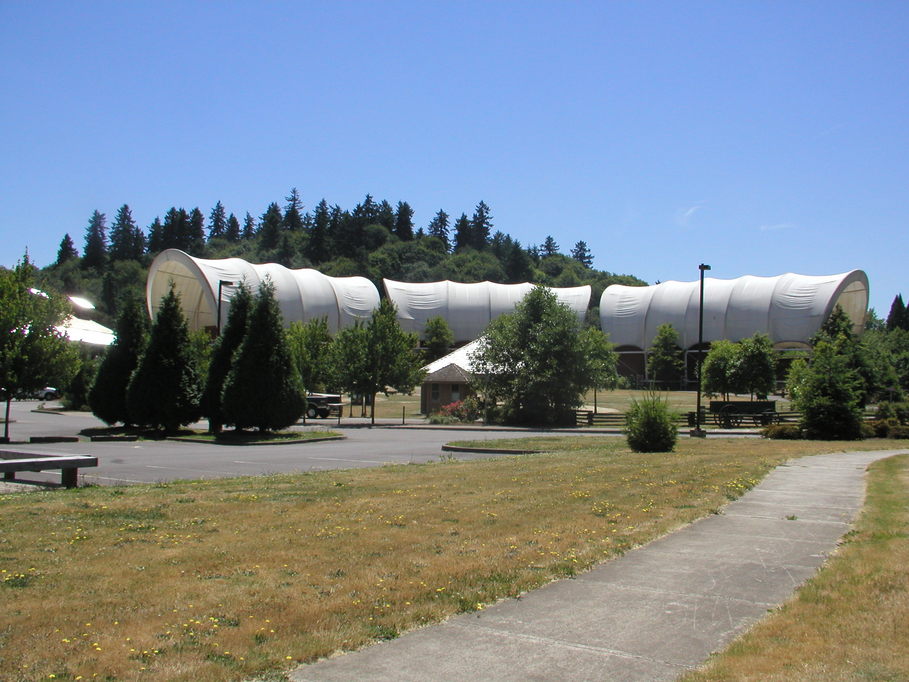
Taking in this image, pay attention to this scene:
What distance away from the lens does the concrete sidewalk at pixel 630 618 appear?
15.8 feet

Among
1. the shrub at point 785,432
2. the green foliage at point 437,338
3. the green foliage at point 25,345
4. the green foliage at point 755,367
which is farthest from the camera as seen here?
the green foliage at point 437,338

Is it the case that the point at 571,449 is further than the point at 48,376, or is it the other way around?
the point at 48,376

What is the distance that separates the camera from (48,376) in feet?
90.4

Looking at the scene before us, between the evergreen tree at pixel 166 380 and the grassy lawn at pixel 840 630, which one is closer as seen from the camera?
the grassy lawn at pixel 840 630

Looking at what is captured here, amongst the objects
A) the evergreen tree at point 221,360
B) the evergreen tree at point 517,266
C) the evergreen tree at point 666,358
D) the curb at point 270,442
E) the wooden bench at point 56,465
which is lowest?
the curb at point 270,442

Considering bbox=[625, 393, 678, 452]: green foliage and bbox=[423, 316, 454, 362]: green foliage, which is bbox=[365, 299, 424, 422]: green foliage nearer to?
bbox=[625, 393, 678, 452]: green foliage

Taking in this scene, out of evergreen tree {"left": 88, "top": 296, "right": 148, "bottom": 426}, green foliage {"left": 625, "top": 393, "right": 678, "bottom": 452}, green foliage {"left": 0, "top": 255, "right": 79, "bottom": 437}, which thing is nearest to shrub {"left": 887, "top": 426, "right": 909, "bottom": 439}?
green foliage {"left": 625, "top": 393, "right": 678, "bottom": 452}

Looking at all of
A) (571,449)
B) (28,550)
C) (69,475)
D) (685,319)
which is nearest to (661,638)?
(28,550)

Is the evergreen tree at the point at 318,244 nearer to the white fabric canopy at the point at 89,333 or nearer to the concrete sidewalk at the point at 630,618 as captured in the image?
the white fabric canopy at the point at 89,333

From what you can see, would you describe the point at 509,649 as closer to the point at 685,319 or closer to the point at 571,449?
the point at 571,449

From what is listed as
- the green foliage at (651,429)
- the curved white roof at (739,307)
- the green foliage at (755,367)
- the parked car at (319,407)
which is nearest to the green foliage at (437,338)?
the curved white roof at (739,307)

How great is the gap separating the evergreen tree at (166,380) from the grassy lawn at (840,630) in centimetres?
2757

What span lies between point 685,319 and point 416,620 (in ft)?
340

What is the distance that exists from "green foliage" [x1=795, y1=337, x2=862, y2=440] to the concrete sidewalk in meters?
20.8
